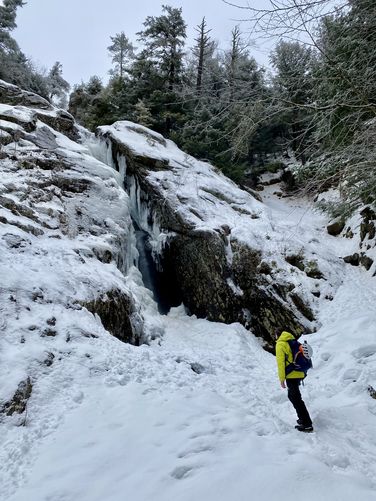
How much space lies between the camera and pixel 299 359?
519cm

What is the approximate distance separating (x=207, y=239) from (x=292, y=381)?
8115mm

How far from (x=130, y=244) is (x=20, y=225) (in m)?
4.29

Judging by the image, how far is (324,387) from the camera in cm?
707

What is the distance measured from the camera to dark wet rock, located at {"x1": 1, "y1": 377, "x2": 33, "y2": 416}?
472 centimetres

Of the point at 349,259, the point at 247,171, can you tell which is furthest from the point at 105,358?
the point at 247,171

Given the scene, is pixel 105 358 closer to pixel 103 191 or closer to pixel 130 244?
pixel 130 244

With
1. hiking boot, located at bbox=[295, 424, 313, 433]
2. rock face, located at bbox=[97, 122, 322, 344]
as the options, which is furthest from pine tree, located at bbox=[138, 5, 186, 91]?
hiking boot, located at bbox=[295, 424, 313, 433]

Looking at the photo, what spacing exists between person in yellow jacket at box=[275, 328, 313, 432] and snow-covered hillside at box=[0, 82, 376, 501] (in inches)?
9.8

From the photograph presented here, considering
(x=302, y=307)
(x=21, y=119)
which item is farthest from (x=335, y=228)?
(x=21, y=119)

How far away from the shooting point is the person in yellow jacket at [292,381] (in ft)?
16.4

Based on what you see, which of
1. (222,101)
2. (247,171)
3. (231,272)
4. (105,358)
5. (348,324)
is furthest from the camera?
(247,171)

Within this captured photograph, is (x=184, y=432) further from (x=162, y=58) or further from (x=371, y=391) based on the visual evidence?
(x=162, y=58)

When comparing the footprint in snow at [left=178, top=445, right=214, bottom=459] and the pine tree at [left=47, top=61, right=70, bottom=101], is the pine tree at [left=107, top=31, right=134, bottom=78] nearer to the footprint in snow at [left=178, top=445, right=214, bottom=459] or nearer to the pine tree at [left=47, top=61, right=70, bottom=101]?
the pine tree at [left=47, top=61, right=70, bottom=101]

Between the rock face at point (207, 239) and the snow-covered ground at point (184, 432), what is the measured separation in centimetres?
318
